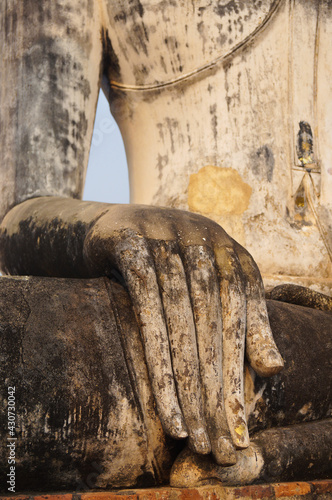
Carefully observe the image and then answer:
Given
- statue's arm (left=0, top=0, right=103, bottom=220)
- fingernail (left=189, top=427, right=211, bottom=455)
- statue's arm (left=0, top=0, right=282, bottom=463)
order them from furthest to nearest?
statue's arm (left=0, top=0, right=103, bottom=220)
statue's arm (left=0, top=0, right=282, bottom=463)
fingernail (left=189, top=427, right=211, bottom=455)

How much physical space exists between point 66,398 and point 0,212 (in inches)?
62.0

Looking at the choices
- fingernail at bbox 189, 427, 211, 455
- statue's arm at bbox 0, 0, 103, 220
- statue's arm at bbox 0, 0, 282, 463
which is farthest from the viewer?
statue's arm at bbox 0, 0, 103, 220

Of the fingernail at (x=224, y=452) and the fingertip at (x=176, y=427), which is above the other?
the fingertip at (x=176, y=427)

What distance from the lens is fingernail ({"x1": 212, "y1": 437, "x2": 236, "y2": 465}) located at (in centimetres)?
215

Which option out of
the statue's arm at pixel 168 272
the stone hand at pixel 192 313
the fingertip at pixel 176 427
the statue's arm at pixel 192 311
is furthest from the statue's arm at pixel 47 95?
the fingertip at pixel 176 427

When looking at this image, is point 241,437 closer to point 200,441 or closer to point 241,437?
point 241,437

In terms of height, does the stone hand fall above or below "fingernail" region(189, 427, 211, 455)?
above

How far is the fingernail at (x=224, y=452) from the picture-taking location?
215cm

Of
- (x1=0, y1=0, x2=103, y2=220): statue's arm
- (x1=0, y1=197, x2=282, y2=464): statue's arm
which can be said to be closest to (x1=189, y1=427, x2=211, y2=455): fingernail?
(x1=0, y1=197, x2=282, y2=464): statue's arm

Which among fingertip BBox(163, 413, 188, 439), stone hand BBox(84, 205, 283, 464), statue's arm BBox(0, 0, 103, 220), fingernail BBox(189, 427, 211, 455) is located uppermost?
statue's arm BBox(0, 0, 103, 220)

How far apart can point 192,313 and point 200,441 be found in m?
0.39

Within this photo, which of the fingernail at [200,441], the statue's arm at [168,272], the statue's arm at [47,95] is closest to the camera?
the fingernail at [200,441]

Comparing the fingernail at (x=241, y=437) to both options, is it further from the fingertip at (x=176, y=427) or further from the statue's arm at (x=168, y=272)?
the fingertip at (x=176, y=427)

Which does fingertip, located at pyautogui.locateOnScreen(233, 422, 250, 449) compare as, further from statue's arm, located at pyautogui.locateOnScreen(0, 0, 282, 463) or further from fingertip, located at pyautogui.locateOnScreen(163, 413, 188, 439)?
fingertip, located at pyautogui.locateOnScreen(163, 413, 188, 439)
